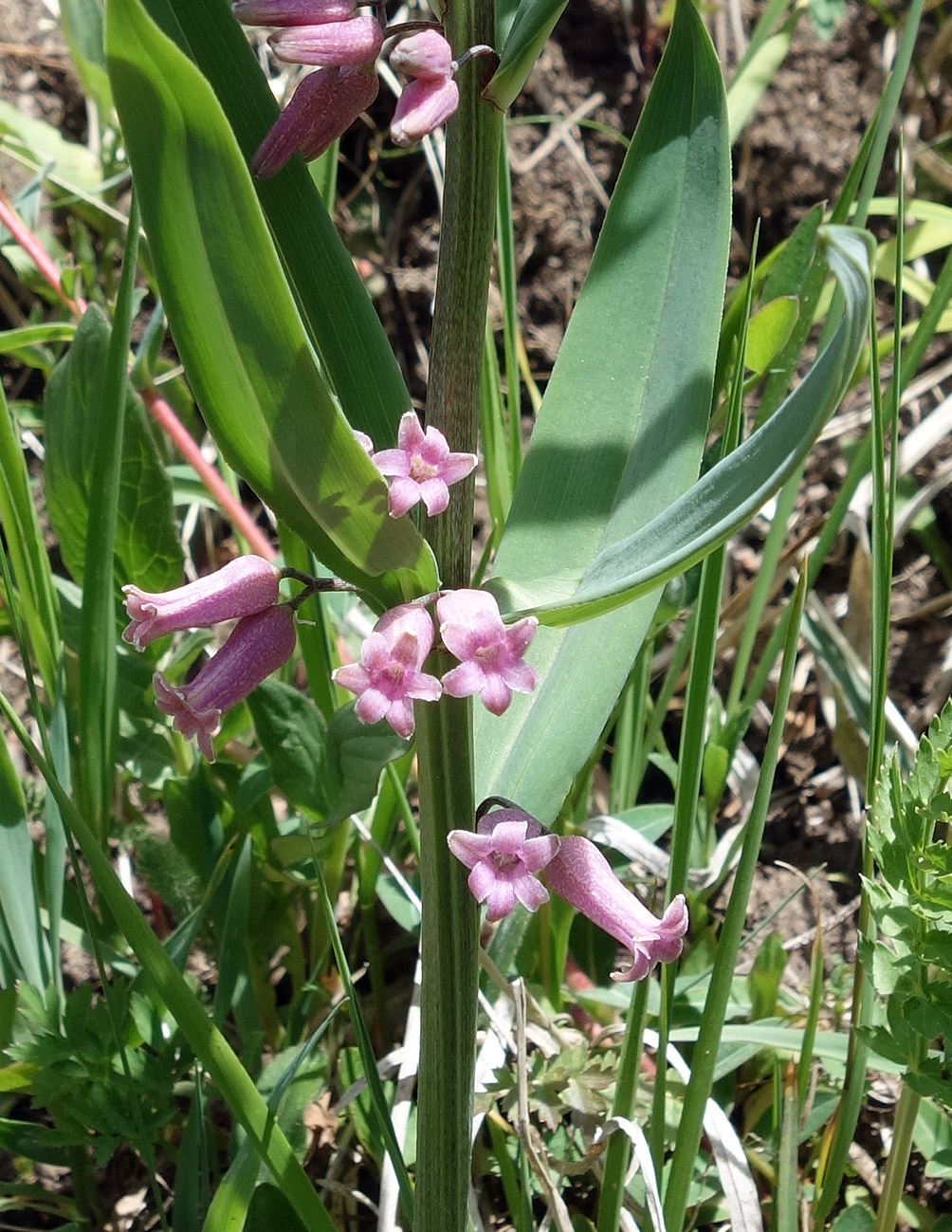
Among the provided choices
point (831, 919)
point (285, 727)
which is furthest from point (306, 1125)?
point (831, 919)

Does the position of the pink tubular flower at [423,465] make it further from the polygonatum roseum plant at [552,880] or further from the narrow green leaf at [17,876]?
the narrow green leaf at [17,876]

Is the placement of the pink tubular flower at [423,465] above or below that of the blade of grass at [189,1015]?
above

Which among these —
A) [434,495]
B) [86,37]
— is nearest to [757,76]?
[86,37]

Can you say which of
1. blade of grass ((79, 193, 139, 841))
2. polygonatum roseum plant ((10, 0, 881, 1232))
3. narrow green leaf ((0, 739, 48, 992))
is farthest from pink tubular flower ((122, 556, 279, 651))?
narrow green leaf ((0, 739, 48, 992))

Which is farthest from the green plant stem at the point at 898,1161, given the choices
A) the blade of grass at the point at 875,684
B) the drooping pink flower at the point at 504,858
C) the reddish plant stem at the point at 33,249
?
the reddish plant stem at the point at 33,249

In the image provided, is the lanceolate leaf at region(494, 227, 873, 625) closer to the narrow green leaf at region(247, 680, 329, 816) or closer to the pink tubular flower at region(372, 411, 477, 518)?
the pink tubular flower at region(372, 411, 477, 518)

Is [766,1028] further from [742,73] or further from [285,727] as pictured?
[742,73]

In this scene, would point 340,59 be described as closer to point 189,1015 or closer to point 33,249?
point 189,1015
